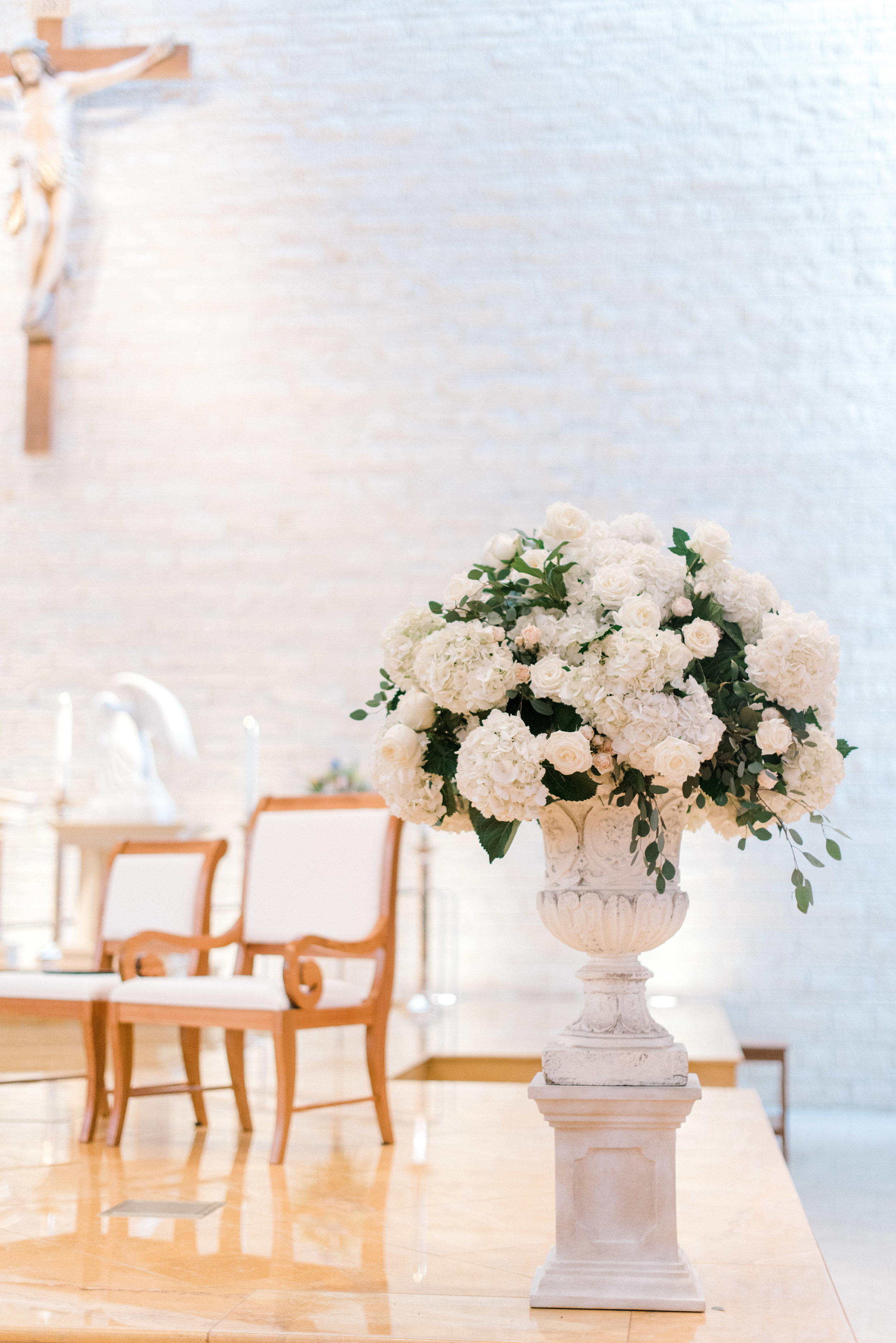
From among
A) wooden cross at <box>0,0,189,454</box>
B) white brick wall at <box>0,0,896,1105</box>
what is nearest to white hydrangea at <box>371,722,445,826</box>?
white brick wall at <box>0,0,896,1105</box>

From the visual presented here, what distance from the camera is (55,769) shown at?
271 inches

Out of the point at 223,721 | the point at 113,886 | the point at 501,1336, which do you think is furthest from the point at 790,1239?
the point at 223,721

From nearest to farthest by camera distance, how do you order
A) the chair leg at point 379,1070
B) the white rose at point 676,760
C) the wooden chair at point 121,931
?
the white rose at point 676,760, the chair leg at point 379,1070, the wooden chair at point 121,931

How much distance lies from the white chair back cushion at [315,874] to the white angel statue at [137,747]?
2.33 metres

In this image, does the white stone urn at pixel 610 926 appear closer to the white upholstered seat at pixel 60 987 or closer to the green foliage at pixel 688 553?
the green foliage at pixel 688 553

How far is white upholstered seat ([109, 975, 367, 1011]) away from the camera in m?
3.21

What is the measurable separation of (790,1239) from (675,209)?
551 cm

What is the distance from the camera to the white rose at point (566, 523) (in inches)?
83.5

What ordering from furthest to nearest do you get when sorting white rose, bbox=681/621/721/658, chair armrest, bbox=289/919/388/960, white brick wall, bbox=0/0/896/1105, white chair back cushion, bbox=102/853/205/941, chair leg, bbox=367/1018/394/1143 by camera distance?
white brick wall, bbox=0/0/896/1105 < white chair back cushion, bbox=102/853/205/941 < chair leg, bbox=367/1018/394/1143 < chair armrest, bbox=289/919/388/960 < white rose, bbox=681/621/721/658

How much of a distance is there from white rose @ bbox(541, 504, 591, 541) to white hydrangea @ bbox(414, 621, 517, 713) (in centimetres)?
19

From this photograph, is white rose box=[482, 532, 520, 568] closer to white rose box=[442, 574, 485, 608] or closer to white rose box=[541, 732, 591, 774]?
white rose box=[442, 574, 485, 608]

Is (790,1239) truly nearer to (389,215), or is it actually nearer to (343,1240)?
(343,1240)

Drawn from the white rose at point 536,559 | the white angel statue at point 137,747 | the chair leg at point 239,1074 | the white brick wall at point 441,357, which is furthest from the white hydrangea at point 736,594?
the white brick wall at point 441,357

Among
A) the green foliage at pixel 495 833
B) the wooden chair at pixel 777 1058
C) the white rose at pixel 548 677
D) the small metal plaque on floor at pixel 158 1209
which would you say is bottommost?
the wooden chair at pixel 777 1058
